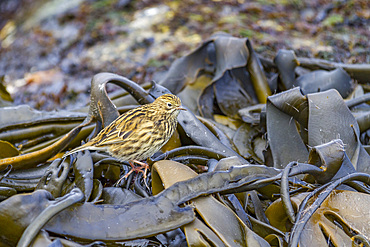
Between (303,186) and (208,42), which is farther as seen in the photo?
(208,42)

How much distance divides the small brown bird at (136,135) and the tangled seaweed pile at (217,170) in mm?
78

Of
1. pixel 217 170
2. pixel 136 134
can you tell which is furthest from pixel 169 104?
pixel 217 170

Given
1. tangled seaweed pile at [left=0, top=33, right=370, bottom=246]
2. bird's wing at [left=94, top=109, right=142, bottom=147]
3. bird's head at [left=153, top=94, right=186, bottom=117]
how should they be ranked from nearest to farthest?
1. tangled seaweed pile at [left=0, top=33, right=370, bottom=246]
2. bird's wing at [left=94, top=109, right=142, bottom=147]
3. bird's head at [left=153, top=94, right=186, bottom=117]

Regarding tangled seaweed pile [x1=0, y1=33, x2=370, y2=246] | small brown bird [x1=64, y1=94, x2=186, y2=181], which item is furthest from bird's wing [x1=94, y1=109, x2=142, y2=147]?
tangled seaweed pile [x1=0, y1=33, x2=370, y2=246]

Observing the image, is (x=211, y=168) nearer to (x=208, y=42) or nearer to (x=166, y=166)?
(x=166, y=166)

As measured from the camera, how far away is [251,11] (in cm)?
554

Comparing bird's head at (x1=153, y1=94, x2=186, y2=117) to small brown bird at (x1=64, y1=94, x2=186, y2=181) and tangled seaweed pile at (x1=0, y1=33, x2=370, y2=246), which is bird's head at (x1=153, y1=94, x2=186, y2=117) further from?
tangled seaweed pile at (x1=0, y1=33, x2=370, y2=246)

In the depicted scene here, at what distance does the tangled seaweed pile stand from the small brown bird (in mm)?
78

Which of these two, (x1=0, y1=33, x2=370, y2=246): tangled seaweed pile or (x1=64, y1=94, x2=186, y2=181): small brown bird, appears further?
(x1=64, y1=94, x2=186, y2=181): small brown bird

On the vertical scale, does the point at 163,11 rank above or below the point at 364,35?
above

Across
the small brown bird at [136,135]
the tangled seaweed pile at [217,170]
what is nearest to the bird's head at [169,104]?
the small brown bird at [136,135]

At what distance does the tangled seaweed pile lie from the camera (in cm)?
195

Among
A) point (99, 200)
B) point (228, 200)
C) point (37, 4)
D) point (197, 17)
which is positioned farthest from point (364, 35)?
point (37, 4)

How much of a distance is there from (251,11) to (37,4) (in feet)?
12.3
